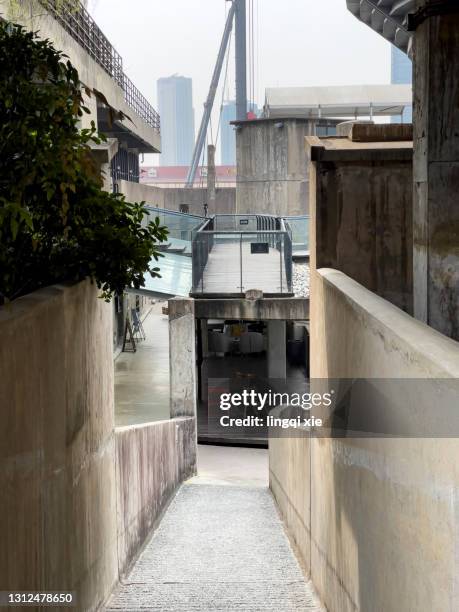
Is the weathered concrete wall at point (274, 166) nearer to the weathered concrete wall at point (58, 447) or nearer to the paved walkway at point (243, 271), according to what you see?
the paved walkway at point (243, 271)

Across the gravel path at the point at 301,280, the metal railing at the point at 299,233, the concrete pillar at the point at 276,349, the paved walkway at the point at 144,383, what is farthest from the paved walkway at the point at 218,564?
the metal railing at the point at 299,233

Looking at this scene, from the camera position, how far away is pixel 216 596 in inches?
293

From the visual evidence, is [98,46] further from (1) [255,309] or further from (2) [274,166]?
(2) [274,166]

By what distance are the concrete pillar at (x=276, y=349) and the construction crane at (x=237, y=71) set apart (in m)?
45.5

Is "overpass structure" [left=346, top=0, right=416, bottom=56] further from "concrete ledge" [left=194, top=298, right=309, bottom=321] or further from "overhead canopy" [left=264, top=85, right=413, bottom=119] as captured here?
"overhead canopy" [left=264, top=85, right=413, bottom=119]

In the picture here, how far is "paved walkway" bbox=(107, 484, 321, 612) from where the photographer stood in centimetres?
723

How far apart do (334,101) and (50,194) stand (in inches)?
1539

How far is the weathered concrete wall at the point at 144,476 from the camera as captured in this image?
28.5 feet

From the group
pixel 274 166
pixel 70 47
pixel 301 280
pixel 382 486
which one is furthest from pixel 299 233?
pixel 382 486

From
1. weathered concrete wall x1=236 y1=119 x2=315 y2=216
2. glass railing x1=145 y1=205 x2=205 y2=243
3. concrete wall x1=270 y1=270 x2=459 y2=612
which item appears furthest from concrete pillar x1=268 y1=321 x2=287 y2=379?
weathered concrete wall x1=236 y1=119 x2=315 y2=216

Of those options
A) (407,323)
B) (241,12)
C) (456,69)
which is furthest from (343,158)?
(241,12)

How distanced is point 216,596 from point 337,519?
6.28 ft

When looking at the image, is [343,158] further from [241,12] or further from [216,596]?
[241,12]

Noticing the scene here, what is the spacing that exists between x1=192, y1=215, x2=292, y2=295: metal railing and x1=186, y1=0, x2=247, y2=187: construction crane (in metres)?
48.1
